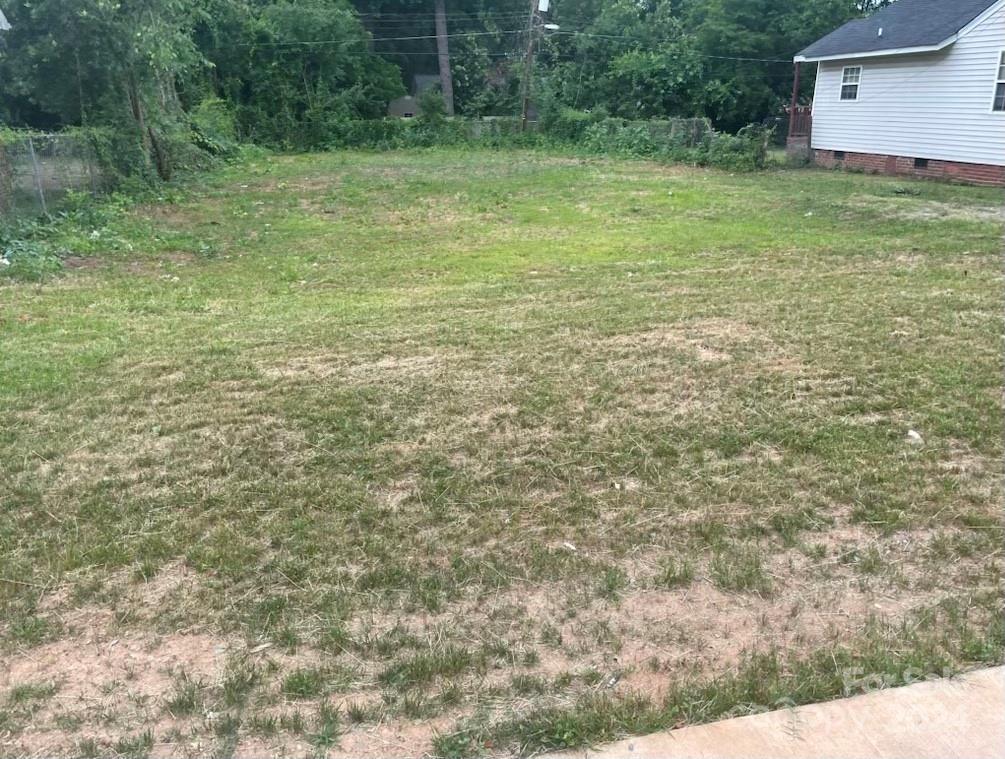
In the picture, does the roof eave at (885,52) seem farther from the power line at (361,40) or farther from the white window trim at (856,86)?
the power line at (361,40)

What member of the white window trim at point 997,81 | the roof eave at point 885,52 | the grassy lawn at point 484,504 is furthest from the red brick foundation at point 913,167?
the grassy lawn at point 484,504

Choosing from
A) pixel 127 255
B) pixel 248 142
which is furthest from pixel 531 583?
pixel 248 142

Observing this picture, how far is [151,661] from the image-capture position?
8.11ft

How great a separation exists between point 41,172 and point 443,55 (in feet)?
95.6

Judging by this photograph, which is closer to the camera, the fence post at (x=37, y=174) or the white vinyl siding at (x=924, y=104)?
the fence post at (x=37, y=174)

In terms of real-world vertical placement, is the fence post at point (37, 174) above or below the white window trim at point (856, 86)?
below

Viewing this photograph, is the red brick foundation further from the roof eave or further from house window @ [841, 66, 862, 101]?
the roof eave

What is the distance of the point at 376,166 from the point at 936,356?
17544 mm

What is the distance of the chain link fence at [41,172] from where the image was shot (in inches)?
397

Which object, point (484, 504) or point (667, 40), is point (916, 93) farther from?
point (484, 504)

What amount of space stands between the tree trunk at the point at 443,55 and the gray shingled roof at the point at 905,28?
2039 cm

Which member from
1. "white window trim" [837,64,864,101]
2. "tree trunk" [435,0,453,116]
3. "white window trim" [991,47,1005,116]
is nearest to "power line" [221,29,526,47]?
"tree trunk" [435,0,453,116]

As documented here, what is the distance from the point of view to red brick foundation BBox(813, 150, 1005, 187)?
1540 centimetres

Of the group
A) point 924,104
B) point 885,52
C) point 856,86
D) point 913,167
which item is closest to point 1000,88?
point 924,104
